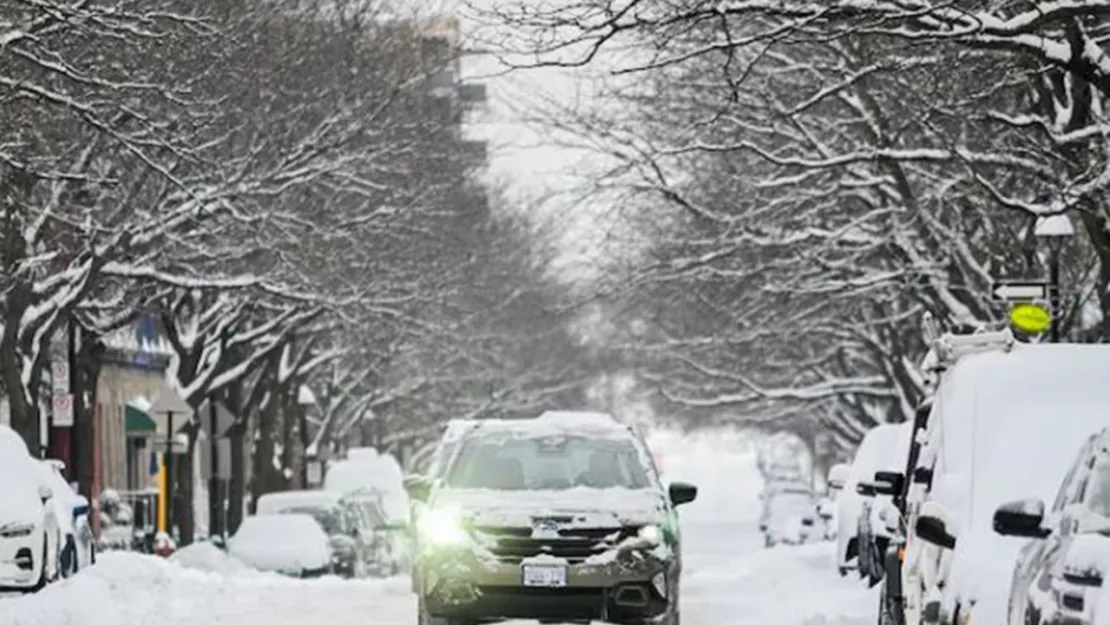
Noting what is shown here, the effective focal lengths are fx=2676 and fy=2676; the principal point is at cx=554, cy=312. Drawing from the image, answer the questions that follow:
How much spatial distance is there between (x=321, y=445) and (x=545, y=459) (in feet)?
161

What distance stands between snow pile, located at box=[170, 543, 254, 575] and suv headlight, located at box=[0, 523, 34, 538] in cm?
1011

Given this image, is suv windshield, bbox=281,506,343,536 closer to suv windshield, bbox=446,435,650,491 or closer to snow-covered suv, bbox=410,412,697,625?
suv windshield, bbox=446,435,650,491

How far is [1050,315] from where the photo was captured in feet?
100.0

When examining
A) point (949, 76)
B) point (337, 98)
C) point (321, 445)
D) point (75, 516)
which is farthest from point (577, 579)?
point (321, 445)

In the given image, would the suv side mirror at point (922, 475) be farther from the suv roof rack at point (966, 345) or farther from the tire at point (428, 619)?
the tire at point (428, 619)

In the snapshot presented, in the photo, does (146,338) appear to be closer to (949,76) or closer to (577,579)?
(949,76)

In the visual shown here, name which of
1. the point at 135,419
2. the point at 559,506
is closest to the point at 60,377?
the point at 559,506

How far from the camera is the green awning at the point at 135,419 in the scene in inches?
2736

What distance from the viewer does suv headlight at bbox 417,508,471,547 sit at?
19.0 meters

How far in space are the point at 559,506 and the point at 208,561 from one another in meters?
17.5

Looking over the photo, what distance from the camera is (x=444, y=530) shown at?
19094 millimetres

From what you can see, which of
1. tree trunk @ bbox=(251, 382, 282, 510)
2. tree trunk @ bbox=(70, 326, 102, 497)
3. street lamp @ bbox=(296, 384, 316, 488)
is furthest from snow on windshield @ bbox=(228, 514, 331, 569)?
street lamp @ bbox=(296, 384, 316, 488)

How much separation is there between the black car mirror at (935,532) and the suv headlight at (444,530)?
19.5 feet

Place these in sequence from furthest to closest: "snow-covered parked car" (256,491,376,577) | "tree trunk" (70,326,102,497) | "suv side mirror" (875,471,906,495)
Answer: "tree trunk" (70,326,102,497) → "snow-covered parked car" (256,491,376,577) → "suv side mirror" (875,471,906,495)
